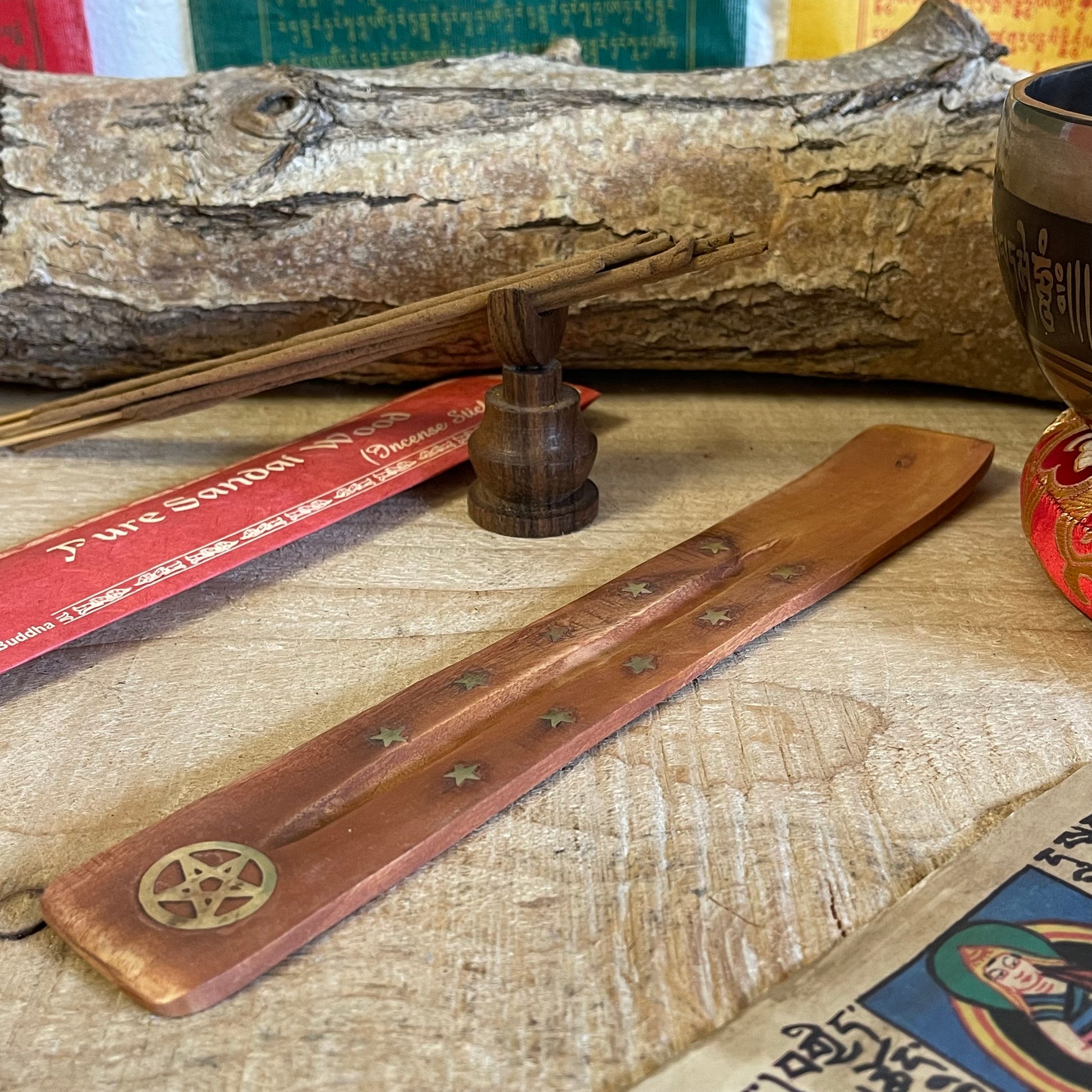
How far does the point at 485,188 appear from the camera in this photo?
110cm

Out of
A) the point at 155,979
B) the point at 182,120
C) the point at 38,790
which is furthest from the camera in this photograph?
the point at 182,120

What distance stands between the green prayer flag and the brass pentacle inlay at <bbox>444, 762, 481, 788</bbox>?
39.0 inches

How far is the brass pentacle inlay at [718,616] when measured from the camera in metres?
0.78

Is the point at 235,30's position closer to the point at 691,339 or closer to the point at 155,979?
the point at 691,339

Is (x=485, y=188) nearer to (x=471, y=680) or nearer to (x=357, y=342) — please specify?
(x=357, y=342)

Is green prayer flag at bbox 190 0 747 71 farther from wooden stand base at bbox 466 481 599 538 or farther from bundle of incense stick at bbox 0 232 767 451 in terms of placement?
wooden stand base at bbox 466 481 599 538

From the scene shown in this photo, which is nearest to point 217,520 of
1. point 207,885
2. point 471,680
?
point 471,680

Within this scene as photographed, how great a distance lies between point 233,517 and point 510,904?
416 mm

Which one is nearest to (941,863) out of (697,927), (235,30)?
(697,927)

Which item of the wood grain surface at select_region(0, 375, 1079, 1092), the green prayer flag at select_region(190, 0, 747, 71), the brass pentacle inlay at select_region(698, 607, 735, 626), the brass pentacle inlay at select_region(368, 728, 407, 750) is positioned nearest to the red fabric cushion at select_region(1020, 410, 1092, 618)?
the wood grain surface at select_region(0, 375, 1079, 1092)

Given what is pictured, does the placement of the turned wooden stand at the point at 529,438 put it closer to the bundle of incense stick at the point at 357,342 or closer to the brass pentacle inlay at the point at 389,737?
the bundle of incense stick at the point at 357,342

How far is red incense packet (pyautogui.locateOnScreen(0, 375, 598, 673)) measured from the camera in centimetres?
78

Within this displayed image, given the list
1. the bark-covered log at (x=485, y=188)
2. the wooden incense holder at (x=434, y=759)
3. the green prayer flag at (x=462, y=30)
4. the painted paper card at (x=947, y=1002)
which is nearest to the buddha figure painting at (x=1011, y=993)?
the painted paper card at (x=947, y=1002)

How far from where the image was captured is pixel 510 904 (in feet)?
1.94
